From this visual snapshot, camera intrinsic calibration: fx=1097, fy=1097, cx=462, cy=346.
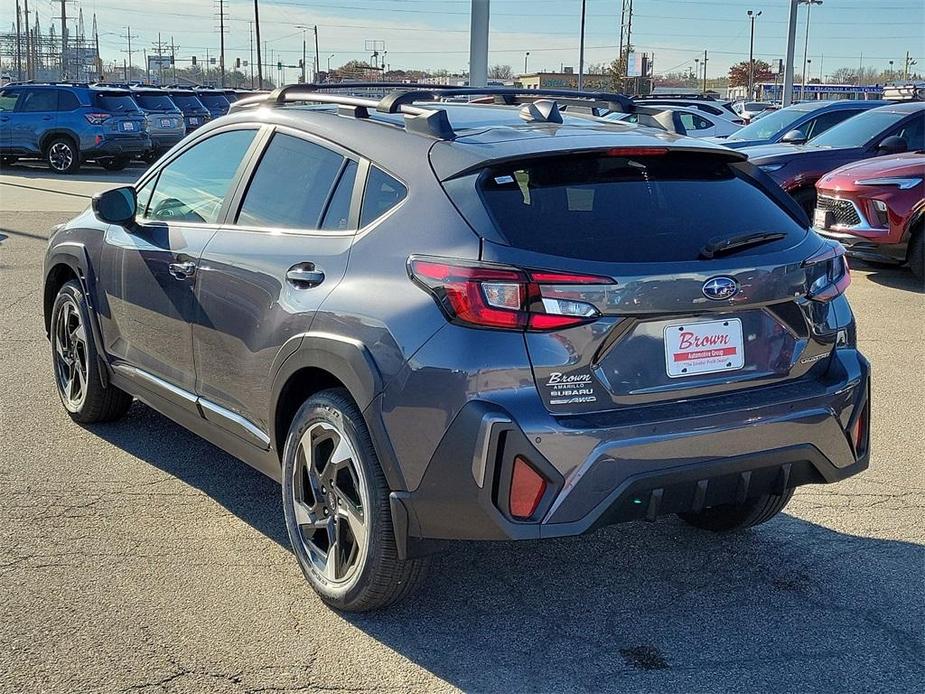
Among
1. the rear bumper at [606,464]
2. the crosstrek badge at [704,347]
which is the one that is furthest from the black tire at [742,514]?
the crosstrek badge at [704,347]

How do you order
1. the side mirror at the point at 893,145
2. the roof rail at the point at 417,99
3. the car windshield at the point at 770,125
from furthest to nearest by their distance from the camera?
the car windshield at the point at 770,125 → the side mirror at the point at 893,145 → the roof rail at the point at 417,99

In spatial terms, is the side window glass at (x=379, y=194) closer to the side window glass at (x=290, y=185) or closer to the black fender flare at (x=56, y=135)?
the side window glass at (x=290, y=185)

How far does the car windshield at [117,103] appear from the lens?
23344 millimetres

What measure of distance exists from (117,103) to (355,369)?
2185 centimetres

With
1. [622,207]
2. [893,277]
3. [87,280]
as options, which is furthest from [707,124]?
[622,207]

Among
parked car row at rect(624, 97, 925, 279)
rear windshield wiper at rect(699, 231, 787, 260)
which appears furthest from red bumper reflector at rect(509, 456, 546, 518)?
parked car row at rect(624, 97, 925, 279)

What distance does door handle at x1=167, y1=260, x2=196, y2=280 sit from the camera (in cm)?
451

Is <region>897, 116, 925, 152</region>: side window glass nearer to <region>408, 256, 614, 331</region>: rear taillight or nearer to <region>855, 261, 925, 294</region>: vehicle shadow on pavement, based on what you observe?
<region>855, 261, 925, 294</region>: vehicle shadow on pavement

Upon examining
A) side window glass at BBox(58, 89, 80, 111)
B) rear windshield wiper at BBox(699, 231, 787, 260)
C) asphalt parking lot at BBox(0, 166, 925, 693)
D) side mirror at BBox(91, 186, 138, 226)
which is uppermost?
side window glass at BBox(58, 89, 80, 111)

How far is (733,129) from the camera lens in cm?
2125

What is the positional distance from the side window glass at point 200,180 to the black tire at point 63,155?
1950cm

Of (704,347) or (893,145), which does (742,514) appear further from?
(893,145)

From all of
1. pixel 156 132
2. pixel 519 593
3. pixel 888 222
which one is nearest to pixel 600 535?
pixel 519 593

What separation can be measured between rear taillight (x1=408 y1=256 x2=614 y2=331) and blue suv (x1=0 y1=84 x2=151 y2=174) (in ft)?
71.0
